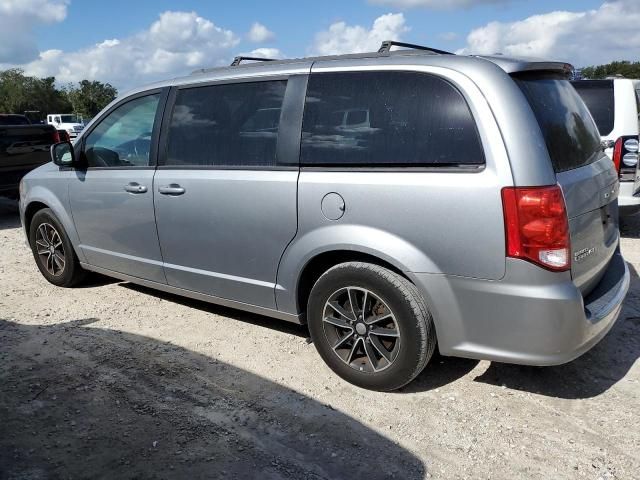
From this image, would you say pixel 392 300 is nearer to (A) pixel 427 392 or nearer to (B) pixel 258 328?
(A) pixel 427 392

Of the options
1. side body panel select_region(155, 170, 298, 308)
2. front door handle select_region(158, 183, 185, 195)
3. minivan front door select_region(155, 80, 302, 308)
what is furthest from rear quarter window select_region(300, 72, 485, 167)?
front door handle select_region(158, 183, 185, 195)

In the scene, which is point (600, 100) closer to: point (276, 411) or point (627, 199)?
point (627, 199)

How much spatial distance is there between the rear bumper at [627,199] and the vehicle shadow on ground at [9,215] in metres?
8.48

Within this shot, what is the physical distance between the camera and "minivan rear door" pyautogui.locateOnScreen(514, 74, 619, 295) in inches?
111

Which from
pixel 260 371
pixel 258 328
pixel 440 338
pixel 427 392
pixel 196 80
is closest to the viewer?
pixel 440 338

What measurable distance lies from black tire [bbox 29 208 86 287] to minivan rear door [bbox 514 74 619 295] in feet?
13.7

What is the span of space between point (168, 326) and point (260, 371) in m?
1.12

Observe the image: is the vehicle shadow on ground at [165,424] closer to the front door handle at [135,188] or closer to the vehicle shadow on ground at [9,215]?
the front door handle at [135,188]

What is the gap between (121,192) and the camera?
4340 mm

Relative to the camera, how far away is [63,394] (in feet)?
11.0

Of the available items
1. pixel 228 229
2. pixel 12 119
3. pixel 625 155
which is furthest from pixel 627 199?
pixel 12 119

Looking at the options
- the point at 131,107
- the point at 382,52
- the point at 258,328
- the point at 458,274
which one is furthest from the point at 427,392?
the point at 131,107

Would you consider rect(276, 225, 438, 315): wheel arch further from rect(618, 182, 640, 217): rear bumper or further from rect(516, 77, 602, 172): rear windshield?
rect(618, 182, 640, 217): rear bumper

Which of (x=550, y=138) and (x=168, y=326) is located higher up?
(x=550, y=138)
